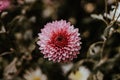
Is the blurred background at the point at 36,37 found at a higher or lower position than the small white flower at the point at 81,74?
higher

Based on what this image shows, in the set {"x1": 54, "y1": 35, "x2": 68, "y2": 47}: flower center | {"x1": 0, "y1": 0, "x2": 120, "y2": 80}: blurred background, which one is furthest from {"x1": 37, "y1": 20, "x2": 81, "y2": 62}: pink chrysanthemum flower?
{"x1": 0, "y1": 0, "x2": 120, "y2": 80}: blurred background

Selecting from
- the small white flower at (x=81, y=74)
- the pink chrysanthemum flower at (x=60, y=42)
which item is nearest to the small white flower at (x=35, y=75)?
the small white flower at (x=81, y=74)

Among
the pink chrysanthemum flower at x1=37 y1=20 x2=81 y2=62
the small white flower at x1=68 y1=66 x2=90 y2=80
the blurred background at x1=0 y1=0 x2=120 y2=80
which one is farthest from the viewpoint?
the small white flower at x1=68 y1=66 x2=90 y2=80

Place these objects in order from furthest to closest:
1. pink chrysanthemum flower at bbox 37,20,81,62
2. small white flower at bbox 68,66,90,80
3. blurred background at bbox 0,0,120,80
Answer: small white flower at bbox 68,66,90,80
blurred background at bbox 0,0,120,80
pink chrysanthemum flower at bbox 37,20,81,62

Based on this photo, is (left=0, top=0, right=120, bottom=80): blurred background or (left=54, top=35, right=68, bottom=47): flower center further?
(left=0, top=0, right=120, bottom=80): blurred background

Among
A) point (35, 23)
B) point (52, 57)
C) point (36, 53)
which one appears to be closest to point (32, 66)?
point (36, 53)

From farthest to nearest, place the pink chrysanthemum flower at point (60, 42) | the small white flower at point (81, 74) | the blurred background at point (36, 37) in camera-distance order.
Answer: the small white flower at point (81, 74) → the blurred background at point (36, 37) → the pink chrysanthemum flower at point (60, 42)

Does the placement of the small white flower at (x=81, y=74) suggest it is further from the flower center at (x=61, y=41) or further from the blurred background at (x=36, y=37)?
the flower center at (x=61, y=41)

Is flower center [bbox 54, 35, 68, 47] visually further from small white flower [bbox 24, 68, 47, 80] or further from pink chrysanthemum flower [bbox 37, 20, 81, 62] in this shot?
small white flower [bbox 24, 68, 47, 80]
